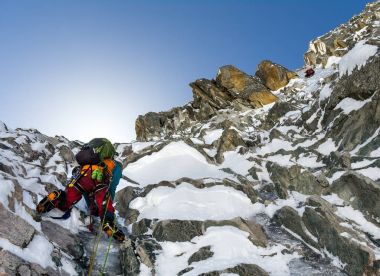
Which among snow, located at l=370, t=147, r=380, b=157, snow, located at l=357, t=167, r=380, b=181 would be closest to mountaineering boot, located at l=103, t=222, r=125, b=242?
snow, located at l=357, t=167, r=380, b=181

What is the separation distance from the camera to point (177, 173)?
19.8 metres

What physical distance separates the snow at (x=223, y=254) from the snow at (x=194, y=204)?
50.0 inches

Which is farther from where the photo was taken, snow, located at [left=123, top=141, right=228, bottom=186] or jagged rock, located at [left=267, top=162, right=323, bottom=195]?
snow, located at [left=123, top=141, right=228, bottom=186]

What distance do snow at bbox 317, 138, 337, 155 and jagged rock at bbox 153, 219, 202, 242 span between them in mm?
9611

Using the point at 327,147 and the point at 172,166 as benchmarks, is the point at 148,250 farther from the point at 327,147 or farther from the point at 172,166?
the point at 327,147

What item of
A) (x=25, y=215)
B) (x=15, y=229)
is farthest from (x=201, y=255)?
(x=15, y=229)

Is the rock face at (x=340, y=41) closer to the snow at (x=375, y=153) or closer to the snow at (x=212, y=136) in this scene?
the snow at (x=212, y=136)

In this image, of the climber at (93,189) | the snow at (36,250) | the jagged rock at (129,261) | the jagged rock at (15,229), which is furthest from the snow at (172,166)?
the jagged rock at (15,229)

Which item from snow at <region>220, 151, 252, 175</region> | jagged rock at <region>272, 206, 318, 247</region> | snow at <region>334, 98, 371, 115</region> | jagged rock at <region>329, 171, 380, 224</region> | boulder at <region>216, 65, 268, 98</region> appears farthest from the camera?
boulder at <region>216, 65, 268, 98</region>

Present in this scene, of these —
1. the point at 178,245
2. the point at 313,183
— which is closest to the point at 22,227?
the point at 178,245

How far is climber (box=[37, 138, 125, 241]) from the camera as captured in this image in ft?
33.9

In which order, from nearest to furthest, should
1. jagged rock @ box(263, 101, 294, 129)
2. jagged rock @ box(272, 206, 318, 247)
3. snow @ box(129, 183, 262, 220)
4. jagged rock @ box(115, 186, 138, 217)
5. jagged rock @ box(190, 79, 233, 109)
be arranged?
jagged rock @ box(272, 206, 318, 247)
snow @ box(129, 183, 262, 220)
jagged rock @ box(115, 186, 138, 217)
jagged rock @ box(263, 101, 294, 129)
jagged rock @ box(190, 79, 233, 109)

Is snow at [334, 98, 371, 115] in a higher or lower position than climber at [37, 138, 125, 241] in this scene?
higher

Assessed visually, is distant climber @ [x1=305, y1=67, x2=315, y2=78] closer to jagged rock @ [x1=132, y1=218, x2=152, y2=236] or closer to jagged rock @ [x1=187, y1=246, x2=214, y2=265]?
jagged rock @ [x1=132, y1=218, x2=152, y2=236]
